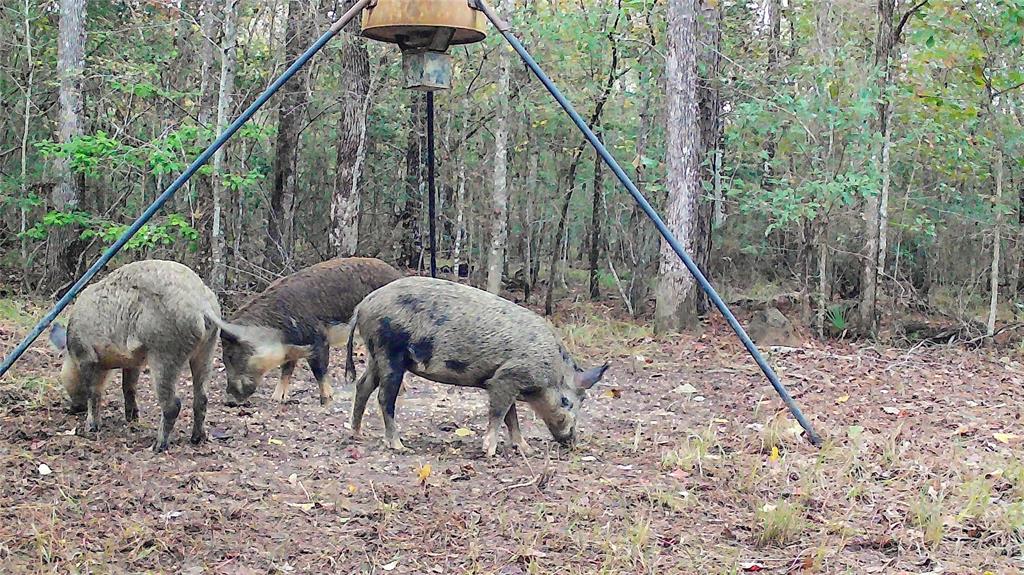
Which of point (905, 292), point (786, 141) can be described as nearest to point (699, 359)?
point (786, 141)

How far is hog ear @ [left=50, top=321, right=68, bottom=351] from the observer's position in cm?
724

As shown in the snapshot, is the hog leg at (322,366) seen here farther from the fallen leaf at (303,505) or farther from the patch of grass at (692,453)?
the patch of grass at (692,453)

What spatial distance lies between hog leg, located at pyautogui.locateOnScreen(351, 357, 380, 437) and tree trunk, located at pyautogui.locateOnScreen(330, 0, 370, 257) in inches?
238

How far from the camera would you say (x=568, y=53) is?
13898mm

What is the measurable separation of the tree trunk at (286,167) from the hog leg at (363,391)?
7.28 m

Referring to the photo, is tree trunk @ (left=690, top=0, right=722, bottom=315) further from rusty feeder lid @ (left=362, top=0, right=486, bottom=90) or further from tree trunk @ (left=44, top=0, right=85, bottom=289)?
Answer: tree trunk @ (left=44, top=0, right=85, bottom=289)

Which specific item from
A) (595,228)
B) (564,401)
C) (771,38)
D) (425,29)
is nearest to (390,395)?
(564,401)

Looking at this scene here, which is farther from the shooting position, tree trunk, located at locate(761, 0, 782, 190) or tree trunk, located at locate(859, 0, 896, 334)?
tree trunk, located at locate(761, 0, 782, 190)

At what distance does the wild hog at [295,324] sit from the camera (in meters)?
8.08

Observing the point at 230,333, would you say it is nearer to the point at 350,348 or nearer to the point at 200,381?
the point at 200,381

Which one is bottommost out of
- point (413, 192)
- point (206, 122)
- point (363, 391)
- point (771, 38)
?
point (363, 391)

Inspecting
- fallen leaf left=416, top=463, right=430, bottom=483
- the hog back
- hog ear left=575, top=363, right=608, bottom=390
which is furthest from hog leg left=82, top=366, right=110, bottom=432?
hog ear left=575, top=363, right=608, bottom=390

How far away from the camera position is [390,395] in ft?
22.6

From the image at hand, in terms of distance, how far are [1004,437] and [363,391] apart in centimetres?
473
